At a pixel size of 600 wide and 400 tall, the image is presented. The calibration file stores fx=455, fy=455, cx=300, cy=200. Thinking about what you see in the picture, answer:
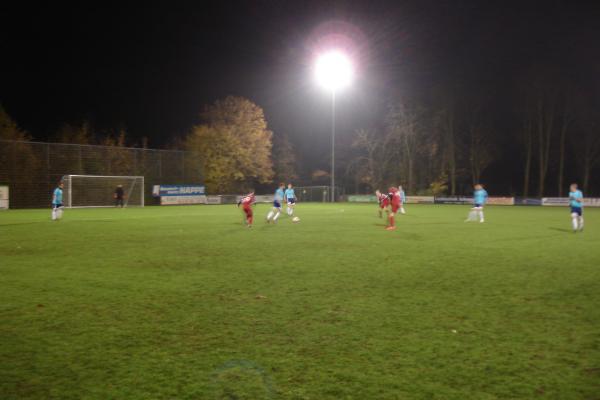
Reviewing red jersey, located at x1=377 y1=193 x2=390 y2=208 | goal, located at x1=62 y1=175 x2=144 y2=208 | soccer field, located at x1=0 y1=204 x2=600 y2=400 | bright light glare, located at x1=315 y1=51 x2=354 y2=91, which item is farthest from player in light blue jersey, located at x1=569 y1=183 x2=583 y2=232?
goal, located at x1=62 y1=175 x2=144 y2=208

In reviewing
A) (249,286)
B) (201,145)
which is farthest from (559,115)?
(249,286)

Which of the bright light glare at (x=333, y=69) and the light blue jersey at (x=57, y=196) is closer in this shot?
the light blue jersey at (x=57, y=196)

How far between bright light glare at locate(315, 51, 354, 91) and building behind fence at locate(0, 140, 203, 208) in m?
17.9

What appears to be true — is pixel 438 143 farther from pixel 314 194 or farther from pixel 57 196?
pixel 57 196

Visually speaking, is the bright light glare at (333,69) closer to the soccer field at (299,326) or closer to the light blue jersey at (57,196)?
the light blue jersey at (57,196)

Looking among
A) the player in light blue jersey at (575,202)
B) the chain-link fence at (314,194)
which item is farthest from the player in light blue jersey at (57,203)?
the chain-link fence at (314,194)

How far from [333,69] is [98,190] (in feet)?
83.0

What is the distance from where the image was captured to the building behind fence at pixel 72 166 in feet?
127

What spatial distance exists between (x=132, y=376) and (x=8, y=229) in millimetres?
18216

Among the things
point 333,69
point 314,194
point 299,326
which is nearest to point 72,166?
point 333,69

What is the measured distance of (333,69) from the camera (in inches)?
1773

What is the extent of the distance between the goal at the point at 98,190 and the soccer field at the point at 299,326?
31528 millimetres

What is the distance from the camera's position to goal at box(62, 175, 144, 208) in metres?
40.0

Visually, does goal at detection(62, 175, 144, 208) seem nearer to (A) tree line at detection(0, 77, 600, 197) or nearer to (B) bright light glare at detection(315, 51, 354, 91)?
(A) tree line at detection(0, 77, 600, 197)
